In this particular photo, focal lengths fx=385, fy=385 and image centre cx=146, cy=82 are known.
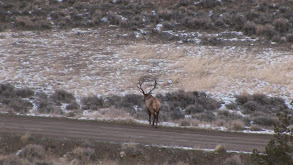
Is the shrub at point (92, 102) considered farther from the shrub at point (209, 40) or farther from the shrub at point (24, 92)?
the shrub at point (209, 40)

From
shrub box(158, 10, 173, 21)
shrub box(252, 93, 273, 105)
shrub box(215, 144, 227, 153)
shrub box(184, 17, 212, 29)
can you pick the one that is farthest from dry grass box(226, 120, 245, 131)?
shrub box(158, 10, 173, 21)

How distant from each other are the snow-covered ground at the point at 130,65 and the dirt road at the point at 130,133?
21.8ft

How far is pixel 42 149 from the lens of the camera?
13172 millimetres

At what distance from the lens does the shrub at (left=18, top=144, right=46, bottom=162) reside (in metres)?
12.7

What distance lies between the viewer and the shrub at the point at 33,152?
499 inches

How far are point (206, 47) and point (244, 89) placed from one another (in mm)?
7982

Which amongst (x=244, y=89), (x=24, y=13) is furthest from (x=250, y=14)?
(x=24, y=13)

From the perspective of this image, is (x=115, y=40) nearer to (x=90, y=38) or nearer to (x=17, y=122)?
(x=90, y=38)

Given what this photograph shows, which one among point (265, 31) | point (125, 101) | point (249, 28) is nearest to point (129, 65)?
point (125, 101)

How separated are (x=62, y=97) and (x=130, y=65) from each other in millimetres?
7545

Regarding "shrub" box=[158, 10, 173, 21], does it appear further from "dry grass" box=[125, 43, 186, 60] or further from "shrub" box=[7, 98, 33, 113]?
"shrub" box=[7, 98, 33, 113]

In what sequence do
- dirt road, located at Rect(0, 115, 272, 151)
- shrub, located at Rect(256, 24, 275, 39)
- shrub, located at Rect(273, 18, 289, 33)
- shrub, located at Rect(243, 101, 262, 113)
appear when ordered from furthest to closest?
shrub, located at Rect(273, 18, 289, 33) < shrub, located at Rect(256, 24, 275, 39) < shrub, located at Rect(243, 101, 262, 113) < dirt road, located at Rect(0, 115, 272, 151)

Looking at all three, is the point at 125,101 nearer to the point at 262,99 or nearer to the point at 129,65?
the point at 129,65

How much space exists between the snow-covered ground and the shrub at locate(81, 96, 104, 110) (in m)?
1.25
